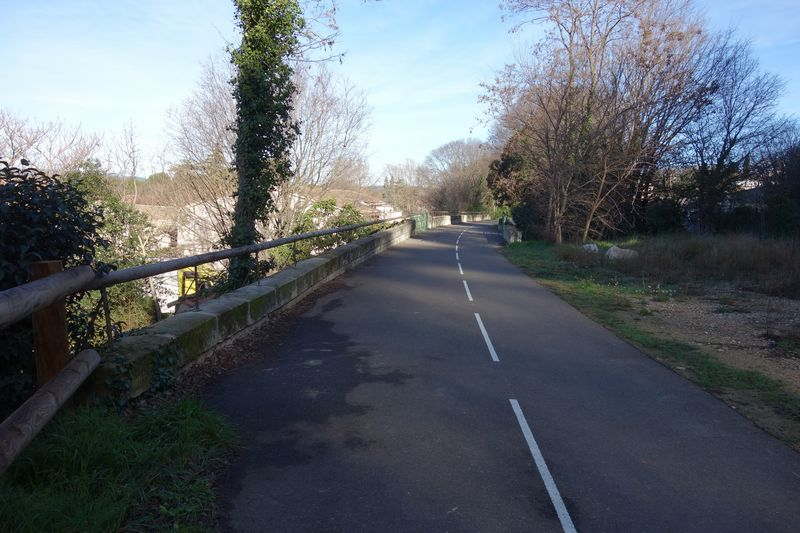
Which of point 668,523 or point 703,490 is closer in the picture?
point 668,523

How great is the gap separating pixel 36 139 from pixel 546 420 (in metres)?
23.2

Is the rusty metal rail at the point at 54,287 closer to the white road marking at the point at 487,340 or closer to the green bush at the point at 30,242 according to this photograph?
the green bush at the point at 30,242

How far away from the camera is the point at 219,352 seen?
6969 mm

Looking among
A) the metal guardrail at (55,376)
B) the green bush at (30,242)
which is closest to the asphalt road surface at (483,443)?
the metal guardrail at (55,376)

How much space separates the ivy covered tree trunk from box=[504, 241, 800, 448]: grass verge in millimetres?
7788

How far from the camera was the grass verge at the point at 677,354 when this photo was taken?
6.27 meters

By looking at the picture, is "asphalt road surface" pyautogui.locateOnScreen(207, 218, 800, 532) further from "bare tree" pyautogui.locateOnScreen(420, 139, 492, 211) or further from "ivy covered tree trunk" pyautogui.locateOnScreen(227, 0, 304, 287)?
"bare tree" pyautogui.locateOnScreen(420, 139, 492, 211)

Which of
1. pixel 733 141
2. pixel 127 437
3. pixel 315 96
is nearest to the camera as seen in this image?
pixel 127 437

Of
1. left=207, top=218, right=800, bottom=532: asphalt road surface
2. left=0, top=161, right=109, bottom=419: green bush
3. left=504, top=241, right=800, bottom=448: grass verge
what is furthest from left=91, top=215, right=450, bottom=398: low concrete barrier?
left=504, top=241, right=800, bottom=448: grass verge

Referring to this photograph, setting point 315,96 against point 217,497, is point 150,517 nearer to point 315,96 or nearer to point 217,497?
point 217,497

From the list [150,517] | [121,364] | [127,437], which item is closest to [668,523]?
[150,517]

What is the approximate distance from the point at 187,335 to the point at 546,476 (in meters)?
3.78

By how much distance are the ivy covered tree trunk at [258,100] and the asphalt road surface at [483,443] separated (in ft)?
17.4

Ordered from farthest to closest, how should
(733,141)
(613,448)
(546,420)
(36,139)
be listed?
(733,141) → (36,139) → (546,420) → (613,448)
